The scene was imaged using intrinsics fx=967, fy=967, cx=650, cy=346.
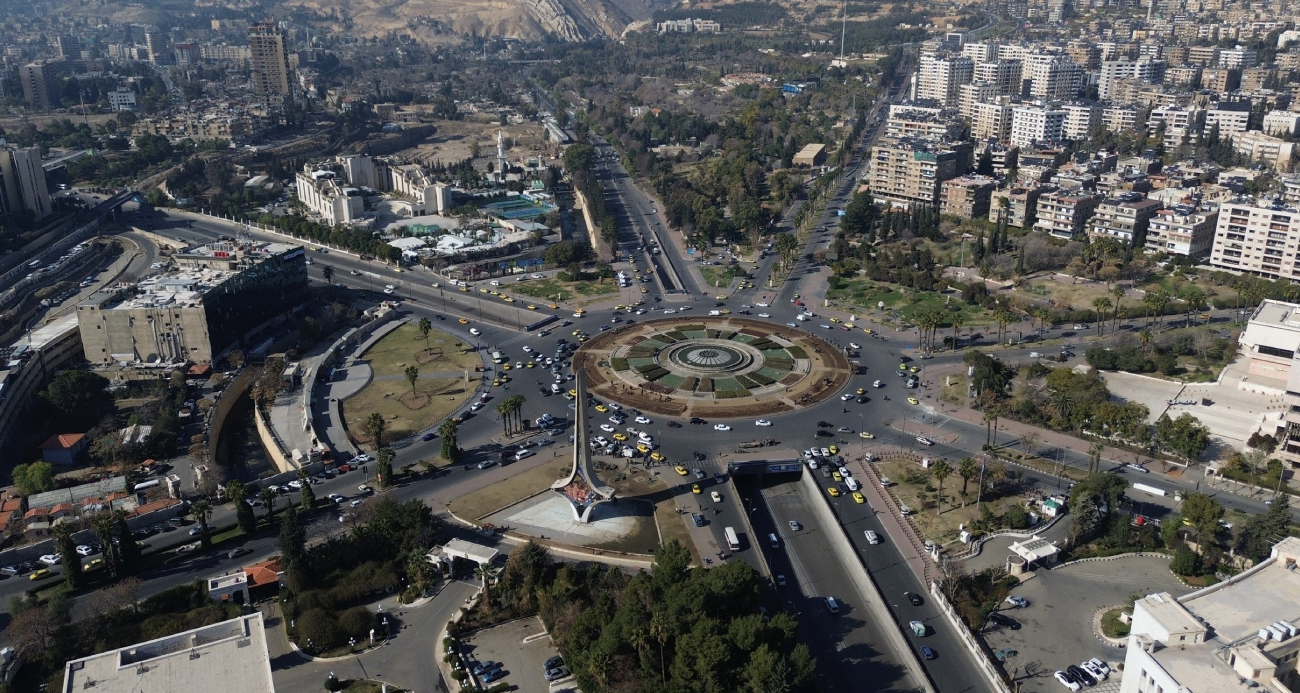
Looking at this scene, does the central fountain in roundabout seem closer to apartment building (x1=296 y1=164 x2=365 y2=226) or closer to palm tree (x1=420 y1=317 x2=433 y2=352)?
palm tree (x1=420 y1=317 x2=433 y2=352)

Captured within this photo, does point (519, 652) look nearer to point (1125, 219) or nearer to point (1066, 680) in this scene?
point (1066, 680)

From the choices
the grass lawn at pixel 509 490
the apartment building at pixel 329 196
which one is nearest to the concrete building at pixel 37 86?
the apartment building at pixel 329 196

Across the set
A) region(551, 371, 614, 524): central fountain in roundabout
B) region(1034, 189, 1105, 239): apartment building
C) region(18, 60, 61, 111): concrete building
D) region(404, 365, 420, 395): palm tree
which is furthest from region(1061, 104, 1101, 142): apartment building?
region(18, 60, 61, 111): concrete building

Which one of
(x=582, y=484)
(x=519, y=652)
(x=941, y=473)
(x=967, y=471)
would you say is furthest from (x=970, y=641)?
(x=582, y=484)

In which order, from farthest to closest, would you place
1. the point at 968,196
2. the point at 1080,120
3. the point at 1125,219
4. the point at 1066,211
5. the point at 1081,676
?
the point at 1080,120 → the point at 968,196 → the point at 1066,211 → the point at 1125,219 → the point at 1081,676

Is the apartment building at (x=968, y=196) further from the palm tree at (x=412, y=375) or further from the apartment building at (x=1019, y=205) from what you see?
the palm tree at (x=412, y=375)

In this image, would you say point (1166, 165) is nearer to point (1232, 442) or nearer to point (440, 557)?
point (1232, 442)

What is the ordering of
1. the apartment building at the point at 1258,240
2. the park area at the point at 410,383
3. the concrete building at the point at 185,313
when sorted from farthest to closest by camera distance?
the apartment building at the point at 1258,240, the concrete building at the point at 185,313, the park area at the point at 410,383
